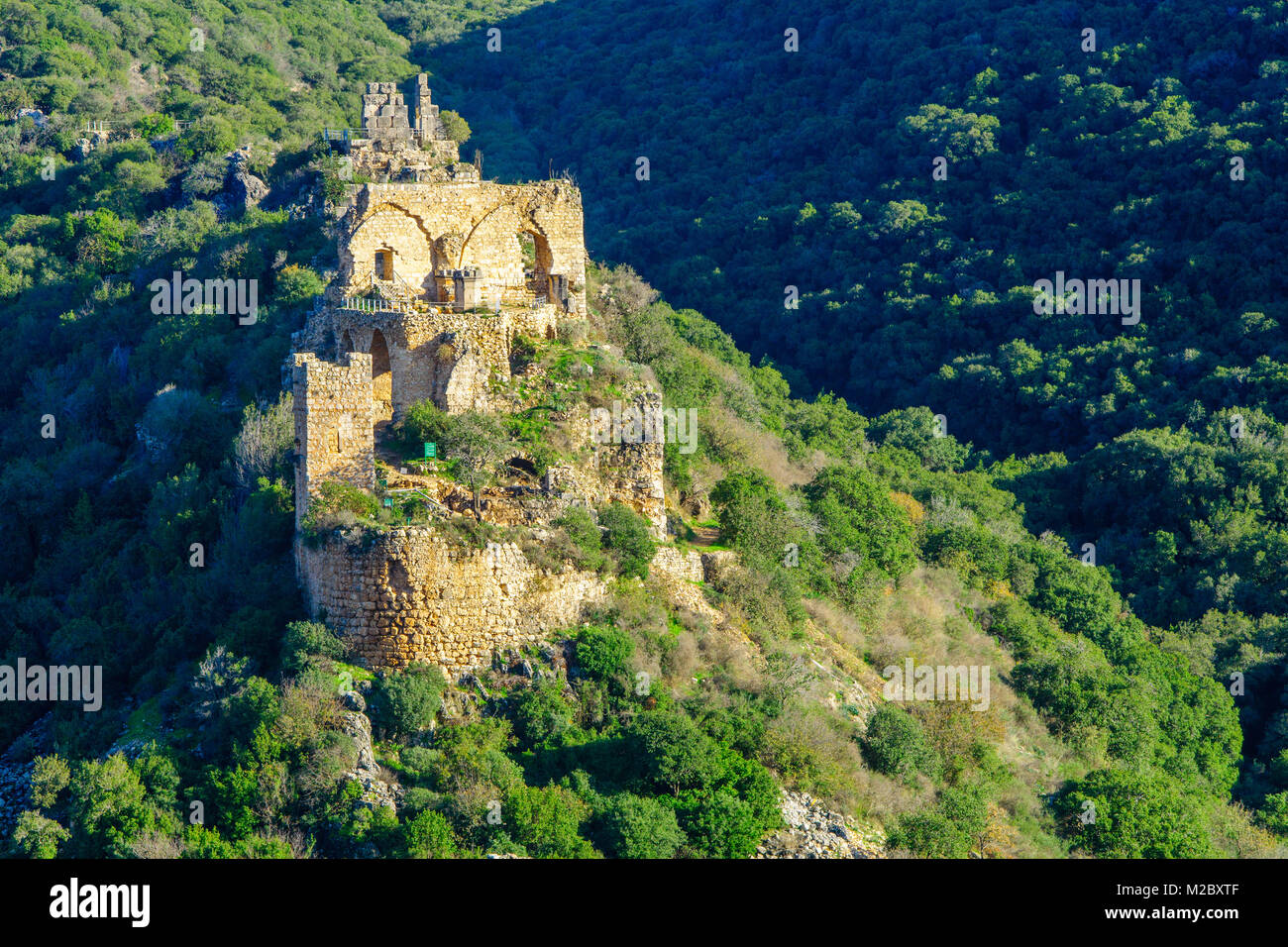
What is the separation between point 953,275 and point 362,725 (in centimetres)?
4819

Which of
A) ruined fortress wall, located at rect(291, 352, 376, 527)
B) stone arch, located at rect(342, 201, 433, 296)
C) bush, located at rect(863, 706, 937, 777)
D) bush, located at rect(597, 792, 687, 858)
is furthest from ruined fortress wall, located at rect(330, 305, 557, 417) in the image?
bush, located at rect(863, 706, 937, 777)

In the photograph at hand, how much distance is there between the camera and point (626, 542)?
103 feet

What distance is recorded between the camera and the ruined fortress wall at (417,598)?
28328 mm

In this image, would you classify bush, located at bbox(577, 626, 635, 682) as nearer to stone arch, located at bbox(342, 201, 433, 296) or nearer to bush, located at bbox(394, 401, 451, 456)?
bush, located at bbox(394, 401, 451, 456)

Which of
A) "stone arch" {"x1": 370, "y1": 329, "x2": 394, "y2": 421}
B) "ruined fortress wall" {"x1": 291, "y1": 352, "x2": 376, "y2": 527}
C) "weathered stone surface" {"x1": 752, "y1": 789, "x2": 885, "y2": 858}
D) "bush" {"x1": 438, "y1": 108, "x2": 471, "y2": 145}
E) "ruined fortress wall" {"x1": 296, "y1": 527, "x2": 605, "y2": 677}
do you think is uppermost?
"bush" {"x1": 438, "y1": 108, "x2": 471, "y2": 145}

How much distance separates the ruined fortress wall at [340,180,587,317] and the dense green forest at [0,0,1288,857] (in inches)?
127

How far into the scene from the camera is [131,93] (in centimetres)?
7100

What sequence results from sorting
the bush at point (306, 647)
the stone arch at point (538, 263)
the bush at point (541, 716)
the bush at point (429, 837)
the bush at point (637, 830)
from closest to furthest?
1. the bush at point (429, 837)
2. the bush at point (637, 830)
3. the bush at point (306, 647)
4. the bush at point (541, 716)
5. the stone arch at point (538, 263)

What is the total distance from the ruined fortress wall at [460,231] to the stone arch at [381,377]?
2.26 meters

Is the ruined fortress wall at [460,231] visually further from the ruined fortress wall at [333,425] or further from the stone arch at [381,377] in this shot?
the ruined fortress wall at [333,425]

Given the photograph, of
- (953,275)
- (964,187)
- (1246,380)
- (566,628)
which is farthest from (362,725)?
(964,187)

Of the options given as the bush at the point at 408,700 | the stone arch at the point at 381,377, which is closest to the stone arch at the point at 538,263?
the stone arch at the point at 381,377

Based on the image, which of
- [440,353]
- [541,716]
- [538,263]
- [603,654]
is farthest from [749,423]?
[541,716]

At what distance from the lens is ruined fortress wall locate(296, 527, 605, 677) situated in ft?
92.9
